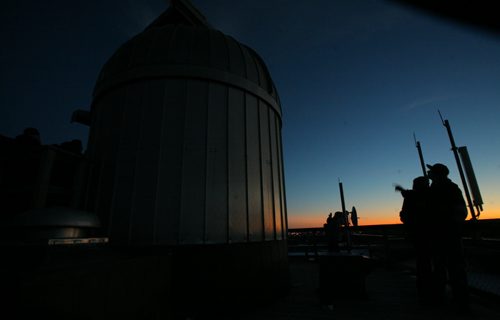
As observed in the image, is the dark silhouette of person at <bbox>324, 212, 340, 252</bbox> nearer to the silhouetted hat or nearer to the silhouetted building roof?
the silhouetted hat

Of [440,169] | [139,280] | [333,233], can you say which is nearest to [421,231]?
[440,169]

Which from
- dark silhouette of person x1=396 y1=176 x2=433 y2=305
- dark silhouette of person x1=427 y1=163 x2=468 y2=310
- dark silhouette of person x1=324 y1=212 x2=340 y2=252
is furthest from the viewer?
dark silhouette of person x1=324 y1=212 x2=340 y2=252

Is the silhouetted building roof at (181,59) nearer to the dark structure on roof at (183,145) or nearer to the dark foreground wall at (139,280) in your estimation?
the dark structure on roof at (183,145)

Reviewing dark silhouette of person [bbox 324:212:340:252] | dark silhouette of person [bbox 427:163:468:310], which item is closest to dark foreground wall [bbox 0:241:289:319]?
dark silhouette of person [bbox 427:163:468:310]

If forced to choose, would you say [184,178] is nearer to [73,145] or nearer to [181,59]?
[181,59]

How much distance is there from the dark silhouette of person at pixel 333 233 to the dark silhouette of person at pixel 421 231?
4.78 m

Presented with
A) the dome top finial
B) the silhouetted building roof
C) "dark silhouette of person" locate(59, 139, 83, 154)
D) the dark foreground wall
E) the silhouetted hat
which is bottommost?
the dark foreground wall

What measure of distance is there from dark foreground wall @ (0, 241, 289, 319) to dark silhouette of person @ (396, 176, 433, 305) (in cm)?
239

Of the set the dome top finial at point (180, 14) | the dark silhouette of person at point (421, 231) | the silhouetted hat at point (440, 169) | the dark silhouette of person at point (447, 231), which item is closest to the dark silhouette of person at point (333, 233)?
the dark silhouette of person at point (421, 231)

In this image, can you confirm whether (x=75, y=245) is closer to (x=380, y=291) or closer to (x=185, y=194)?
(x=185, y=194)

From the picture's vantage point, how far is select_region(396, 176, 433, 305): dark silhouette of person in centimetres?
365

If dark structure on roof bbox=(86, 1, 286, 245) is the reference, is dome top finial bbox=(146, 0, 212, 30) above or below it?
above

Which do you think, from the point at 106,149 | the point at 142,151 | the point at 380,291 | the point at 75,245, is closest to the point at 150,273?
the point at 75,245

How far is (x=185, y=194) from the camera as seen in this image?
3.72m
